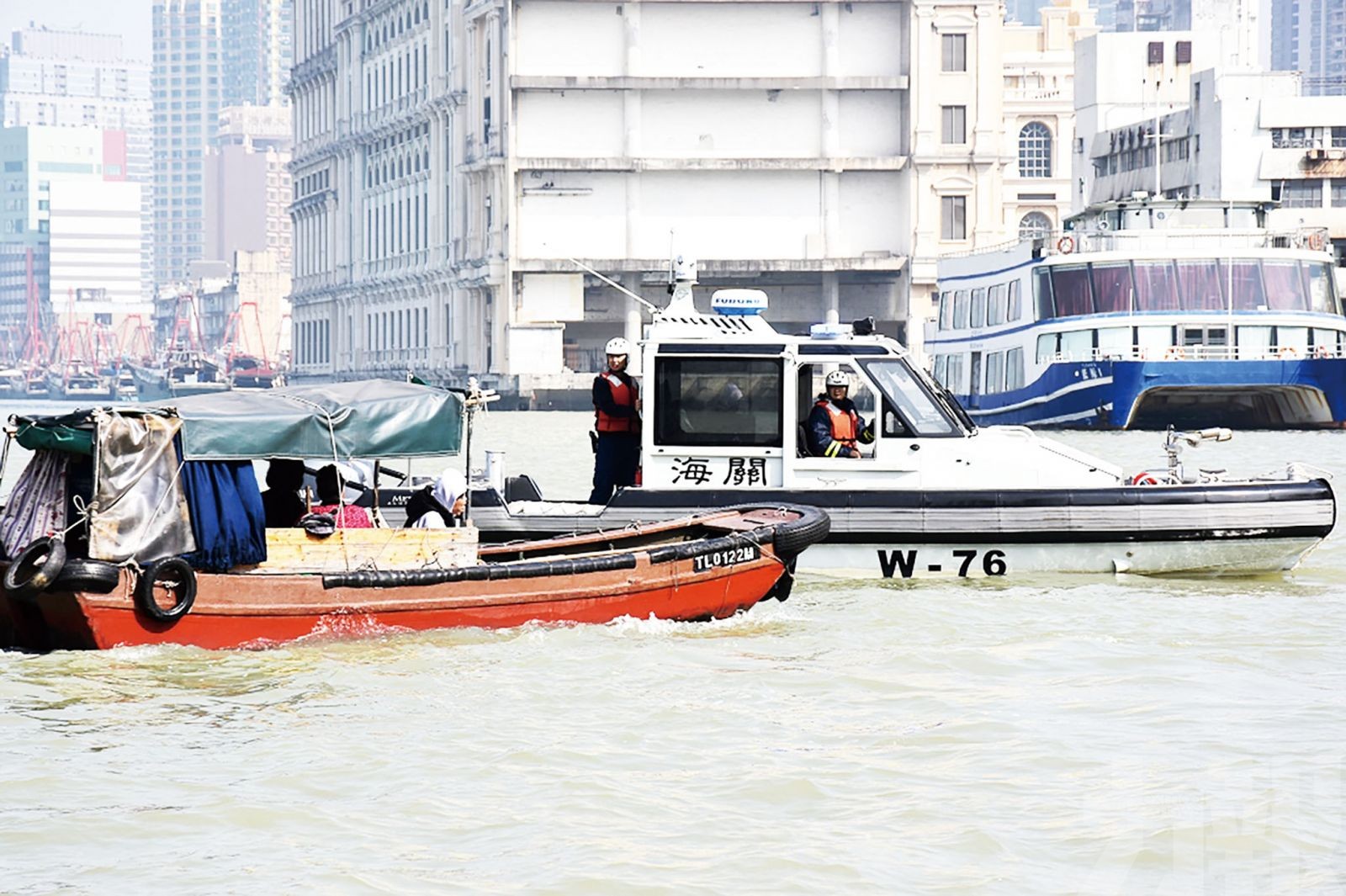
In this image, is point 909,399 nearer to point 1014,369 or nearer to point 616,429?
point 616,429

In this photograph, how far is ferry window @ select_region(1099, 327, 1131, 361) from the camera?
5169cm

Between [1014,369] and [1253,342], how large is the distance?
6.94 metres

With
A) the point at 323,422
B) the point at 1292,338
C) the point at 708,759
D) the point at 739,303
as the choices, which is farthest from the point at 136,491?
the point at 1292,338

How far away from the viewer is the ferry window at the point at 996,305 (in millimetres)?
56875

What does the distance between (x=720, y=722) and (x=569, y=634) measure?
9.81ft

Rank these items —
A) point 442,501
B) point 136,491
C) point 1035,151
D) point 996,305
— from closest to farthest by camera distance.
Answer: point 136,491 → point 442,501 → point 996,305 → point 1035,151

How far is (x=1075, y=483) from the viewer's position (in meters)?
19.0

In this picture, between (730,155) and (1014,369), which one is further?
(730,155)

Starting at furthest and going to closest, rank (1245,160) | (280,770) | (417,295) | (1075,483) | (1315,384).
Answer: (417,295), (1245,160), (1315,384), (1075,483), (280,770)

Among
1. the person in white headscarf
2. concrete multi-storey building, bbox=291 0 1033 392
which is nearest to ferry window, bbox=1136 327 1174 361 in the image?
concrete multi-storey building, bbox=291 0 1033 392

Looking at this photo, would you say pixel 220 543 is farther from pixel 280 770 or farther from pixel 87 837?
pixel 87 837

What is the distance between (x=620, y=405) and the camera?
18.8 meters

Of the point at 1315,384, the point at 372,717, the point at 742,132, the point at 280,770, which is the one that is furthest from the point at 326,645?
the point at 742,132

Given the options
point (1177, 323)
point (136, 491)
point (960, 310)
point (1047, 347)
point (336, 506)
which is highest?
point (960, 310)
